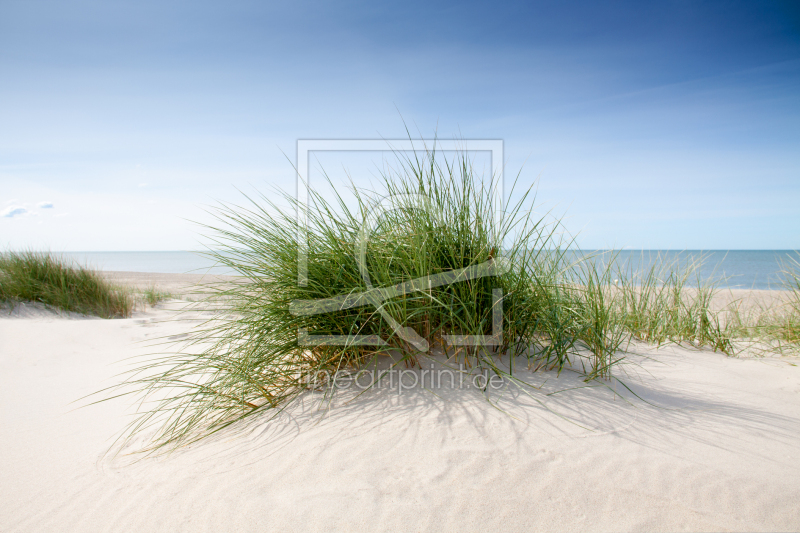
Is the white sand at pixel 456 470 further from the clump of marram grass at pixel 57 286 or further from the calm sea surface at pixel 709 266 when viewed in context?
the clump of marram grass at pixel 57 286

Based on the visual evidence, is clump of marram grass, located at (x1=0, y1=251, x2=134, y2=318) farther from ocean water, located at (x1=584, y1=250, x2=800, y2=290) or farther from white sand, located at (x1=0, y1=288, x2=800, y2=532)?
ocean water, located at (x1=584, y1=250, x2=800, y2=290)

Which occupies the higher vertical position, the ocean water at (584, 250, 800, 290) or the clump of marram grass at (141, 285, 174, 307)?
the ocean water at (584, 250, 800, 290)

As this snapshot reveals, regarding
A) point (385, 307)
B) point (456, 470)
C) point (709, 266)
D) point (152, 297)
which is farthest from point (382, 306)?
point (709, 266)

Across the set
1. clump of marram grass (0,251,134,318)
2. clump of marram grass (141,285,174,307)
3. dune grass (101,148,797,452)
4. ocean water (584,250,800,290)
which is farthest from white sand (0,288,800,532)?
clump of marram grass (141,285,174,307)

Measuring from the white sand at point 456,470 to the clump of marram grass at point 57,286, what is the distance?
16.6ft

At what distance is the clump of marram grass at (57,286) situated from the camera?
6.32 m

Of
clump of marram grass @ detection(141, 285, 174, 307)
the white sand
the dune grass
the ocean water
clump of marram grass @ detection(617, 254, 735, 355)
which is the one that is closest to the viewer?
the white sand

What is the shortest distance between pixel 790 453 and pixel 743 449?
0.18 meters

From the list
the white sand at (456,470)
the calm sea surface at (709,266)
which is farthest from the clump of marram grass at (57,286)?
the white sand at (456,470)

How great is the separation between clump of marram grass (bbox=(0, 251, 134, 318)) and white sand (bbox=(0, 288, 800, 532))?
506 centimetres

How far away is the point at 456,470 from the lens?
154 centimetres

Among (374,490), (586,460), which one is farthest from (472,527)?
(586,460)

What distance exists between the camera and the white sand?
137 cm

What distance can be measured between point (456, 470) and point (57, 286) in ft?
24.7
